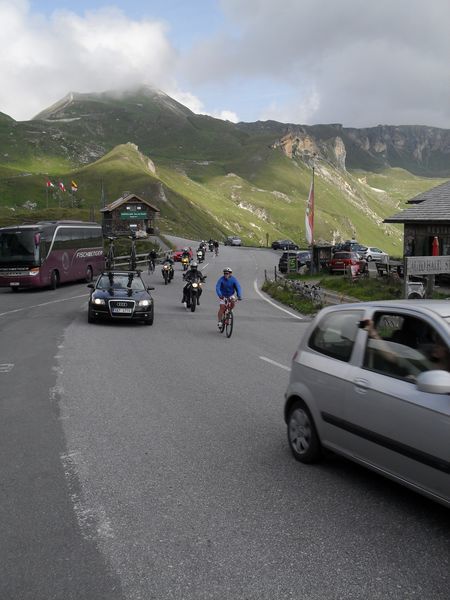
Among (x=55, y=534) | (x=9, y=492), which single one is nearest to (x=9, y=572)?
(x=55, y=534)

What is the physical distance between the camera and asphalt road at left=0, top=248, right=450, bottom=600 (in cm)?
402

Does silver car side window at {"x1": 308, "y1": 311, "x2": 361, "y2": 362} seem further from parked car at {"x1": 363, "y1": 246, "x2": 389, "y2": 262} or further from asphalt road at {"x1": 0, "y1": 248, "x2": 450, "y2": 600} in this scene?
parked car at {"x1": 363, "y1": 246, "x2": 389, "y2": 262}

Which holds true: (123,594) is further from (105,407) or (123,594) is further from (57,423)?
(105,407)

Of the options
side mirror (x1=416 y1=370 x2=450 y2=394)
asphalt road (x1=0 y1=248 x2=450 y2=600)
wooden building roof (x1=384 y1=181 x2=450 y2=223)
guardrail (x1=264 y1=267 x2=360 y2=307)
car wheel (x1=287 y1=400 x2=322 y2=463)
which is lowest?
guardrail (x1=264 y1=267 x2=360 y2=307)

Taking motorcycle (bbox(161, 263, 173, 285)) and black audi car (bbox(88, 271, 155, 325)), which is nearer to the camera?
black audi car (bbox(88, 271, 155, 325))

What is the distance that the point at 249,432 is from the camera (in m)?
7.56

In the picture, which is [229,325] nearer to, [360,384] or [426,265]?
[426,265]

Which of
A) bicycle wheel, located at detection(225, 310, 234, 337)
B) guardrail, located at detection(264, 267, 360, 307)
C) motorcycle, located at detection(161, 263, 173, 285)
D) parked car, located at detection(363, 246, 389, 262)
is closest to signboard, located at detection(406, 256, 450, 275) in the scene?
bicycle wheel, located at detection(225, 310, 234, 337)

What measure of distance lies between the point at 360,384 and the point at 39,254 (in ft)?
95.7

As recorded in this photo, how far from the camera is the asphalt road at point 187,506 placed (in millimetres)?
4016

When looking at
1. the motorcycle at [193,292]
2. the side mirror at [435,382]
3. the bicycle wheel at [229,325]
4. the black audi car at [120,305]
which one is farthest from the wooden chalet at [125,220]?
the side mirror at [435,382]

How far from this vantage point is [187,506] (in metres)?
5.25

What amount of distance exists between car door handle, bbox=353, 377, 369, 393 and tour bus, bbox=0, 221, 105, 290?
28.7 meters

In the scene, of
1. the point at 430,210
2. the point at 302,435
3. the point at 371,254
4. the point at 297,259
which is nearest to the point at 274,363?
the point at 302,435
